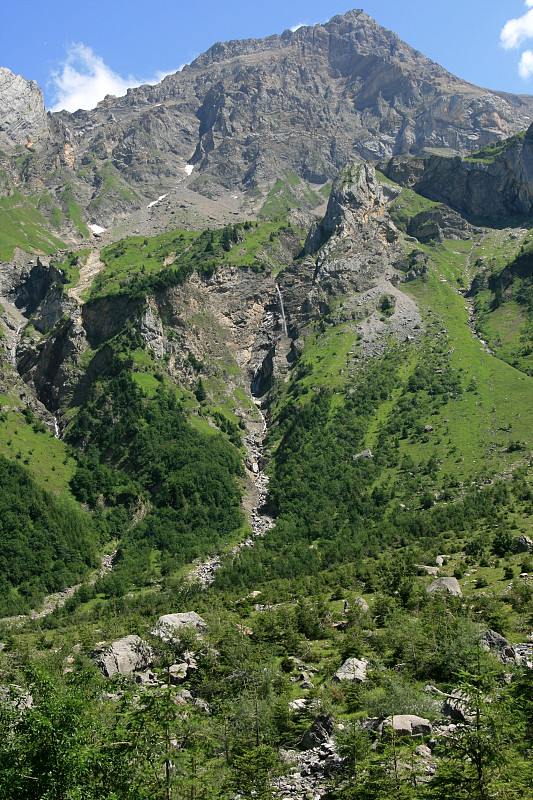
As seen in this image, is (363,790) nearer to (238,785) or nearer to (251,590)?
(238,785)

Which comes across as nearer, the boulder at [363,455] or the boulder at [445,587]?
the boulder at [445,587]

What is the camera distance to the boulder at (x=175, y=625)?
73125mm

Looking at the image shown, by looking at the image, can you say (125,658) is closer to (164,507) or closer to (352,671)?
(352,671)

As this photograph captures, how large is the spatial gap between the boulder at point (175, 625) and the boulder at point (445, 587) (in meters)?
31.0

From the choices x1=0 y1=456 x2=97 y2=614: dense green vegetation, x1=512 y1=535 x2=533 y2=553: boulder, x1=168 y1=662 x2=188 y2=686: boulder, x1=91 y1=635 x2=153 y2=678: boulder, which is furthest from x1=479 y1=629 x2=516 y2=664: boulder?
x1=0 y1=456 x2=97 y2=614: dense green vegetation

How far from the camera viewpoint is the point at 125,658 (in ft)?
220

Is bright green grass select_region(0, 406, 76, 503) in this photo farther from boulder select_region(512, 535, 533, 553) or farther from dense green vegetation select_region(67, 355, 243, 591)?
boulder select_region(512, 535, 533, 553)

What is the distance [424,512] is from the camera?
152m

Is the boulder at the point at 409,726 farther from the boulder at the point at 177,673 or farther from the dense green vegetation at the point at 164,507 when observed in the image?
the dense green vegetation at the point at 164,507

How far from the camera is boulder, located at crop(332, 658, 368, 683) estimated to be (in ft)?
189

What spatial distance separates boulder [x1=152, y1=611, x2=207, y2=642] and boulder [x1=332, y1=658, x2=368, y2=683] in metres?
20.4

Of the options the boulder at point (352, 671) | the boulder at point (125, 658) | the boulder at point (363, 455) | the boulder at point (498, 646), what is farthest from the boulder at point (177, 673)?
the boulder at point (363, 455)

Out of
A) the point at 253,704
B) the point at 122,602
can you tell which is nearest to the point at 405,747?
the point at 253,704

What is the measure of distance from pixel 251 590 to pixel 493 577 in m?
53.8
